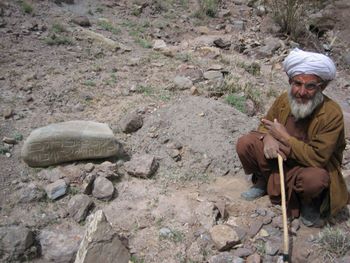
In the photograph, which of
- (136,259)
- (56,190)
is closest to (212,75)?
(56,190)

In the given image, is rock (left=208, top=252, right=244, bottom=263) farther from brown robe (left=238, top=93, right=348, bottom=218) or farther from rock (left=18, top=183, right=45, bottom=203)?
rock (left=18, top=183, right=45, bottom=203)

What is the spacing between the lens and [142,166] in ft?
12.0

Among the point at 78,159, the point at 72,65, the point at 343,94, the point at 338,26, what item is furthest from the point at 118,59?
the point at 338,26

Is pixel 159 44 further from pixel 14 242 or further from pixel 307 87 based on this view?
pixel 14 242

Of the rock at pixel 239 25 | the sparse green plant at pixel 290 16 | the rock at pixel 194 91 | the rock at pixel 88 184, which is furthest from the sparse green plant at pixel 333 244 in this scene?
the rock at pixel 239 25

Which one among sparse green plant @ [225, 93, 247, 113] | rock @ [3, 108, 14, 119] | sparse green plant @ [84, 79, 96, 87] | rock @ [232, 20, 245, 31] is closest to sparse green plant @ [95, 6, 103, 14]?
rock @ [232, 20, 245, 31]

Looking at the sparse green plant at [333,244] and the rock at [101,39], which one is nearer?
the sparse green plant at [333,244]

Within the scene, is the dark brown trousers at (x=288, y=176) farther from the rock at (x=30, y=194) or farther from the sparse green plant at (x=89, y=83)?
the sparse green plant at (x=89, y=83)

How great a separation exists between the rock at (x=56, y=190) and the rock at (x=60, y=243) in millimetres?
300

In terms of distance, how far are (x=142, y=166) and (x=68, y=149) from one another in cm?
62

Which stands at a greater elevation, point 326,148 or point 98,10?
point 326,148

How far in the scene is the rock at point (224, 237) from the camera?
2.92 metres

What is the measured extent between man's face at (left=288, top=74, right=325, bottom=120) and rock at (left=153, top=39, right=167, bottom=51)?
359 centimetres

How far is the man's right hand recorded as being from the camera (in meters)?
2.99
